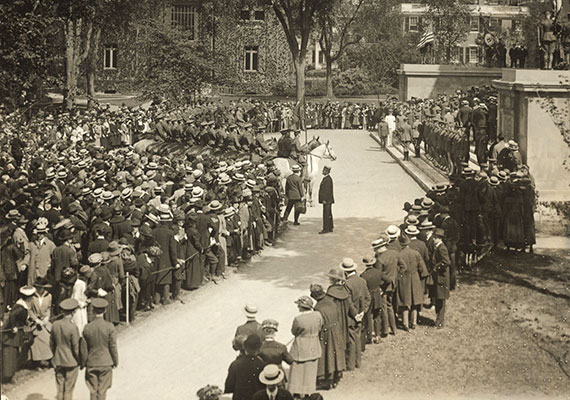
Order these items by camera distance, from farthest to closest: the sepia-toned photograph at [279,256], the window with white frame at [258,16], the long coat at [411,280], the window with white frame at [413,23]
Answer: the window with white frame at [413,23], the window with white frame at [258,16], the long coat at [411,280], the sepia-toned photograph at [279,256]

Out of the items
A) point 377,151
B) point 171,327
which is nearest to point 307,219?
point 171,327

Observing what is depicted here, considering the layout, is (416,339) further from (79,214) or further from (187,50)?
(187,50)

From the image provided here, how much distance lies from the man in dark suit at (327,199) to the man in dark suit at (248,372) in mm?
11323

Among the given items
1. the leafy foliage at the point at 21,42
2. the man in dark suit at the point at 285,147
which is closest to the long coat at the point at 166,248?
the leafy foliage at the point at 21,42

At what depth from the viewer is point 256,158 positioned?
27.8 m

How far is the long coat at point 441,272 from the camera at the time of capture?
47.4ft

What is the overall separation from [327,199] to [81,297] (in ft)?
30.7

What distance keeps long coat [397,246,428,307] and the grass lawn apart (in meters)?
0.52

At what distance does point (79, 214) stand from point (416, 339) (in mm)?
6574

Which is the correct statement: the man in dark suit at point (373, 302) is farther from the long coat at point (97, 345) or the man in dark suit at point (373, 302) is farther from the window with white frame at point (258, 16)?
the window with white frame at point (258, 16)

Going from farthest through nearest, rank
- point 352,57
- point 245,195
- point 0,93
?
point 352,57 < point 0,93 < point 245,195

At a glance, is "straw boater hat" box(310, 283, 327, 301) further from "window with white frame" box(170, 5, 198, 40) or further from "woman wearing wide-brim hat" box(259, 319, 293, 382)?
"window with white frame" box(170, 5, 198, 40)

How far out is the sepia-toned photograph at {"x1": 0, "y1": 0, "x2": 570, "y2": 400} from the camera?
11.9 meters

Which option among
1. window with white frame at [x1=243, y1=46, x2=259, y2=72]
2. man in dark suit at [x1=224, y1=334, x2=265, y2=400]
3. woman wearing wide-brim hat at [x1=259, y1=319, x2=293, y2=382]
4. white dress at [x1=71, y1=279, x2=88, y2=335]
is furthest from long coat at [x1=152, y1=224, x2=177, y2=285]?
window with white frame at [x1=243, y1=46, x2=259, y2=72]
